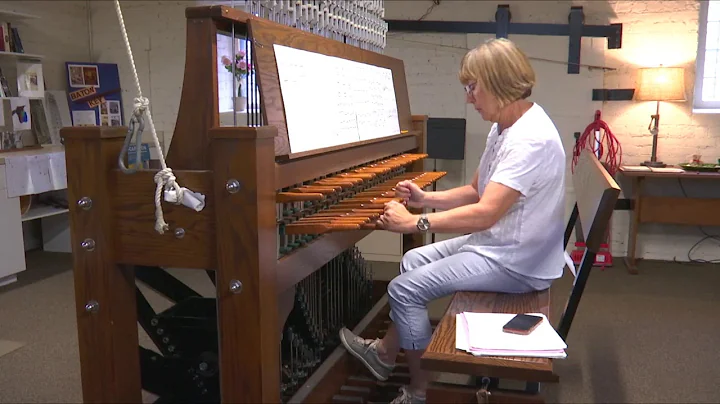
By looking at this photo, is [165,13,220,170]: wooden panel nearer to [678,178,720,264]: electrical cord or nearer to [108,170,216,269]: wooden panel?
[108,170,216,269]: wooden panel

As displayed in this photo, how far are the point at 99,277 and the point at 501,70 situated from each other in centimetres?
124

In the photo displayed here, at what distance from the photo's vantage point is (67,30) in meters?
5.49

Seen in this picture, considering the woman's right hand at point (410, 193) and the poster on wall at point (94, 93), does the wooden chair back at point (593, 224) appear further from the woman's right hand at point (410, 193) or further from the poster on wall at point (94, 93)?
the poster on wall at point (94, 93)

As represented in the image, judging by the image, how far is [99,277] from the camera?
5.10 ft

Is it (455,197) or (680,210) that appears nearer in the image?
(455,197)

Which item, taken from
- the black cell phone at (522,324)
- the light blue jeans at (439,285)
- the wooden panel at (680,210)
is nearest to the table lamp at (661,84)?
the wooden panel at (680,210)


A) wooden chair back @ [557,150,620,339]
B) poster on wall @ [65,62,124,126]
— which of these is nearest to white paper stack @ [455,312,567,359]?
wooden chair back @ [557,150,620,339]

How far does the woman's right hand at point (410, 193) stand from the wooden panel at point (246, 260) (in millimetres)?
704

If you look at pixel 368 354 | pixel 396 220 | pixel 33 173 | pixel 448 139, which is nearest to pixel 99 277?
pixel 396 220

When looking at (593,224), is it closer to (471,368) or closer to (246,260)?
(471,368)

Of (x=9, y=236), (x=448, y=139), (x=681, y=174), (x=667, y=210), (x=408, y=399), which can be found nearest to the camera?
(x=408, y=399)

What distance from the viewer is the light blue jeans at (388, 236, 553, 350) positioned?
75.0 inches

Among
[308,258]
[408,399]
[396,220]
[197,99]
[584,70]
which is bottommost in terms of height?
[408,399]

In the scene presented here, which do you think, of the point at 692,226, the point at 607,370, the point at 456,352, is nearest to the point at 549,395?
the point at 607,370
